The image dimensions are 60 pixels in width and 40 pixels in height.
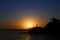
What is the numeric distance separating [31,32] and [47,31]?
18152mm

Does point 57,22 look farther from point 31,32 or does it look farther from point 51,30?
point 31,32

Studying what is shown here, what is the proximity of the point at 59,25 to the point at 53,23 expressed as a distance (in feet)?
20.7

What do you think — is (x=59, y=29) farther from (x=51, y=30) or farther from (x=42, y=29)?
(x=42, y=29)

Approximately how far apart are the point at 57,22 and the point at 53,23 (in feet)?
12.3

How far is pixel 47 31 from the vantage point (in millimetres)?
142375

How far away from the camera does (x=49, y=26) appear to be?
5536 inches

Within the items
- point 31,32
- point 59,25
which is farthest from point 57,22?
point 31,32

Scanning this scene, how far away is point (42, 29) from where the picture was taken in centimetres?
14775

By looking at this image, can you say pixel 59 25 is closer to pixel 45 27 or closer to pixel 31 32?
pixel 45 27

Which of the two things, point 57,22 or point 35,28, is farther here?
point 35,28

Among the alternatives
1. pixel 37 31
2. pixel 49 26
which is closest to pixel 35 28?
pixel 37 31

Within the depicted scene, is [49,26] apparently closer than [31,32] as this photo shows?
Yes

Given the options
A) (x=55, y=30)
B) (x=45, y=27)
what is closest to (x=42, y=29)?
(x=45, y=27)

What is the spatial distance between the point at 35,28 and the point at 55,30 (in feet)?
60.4
